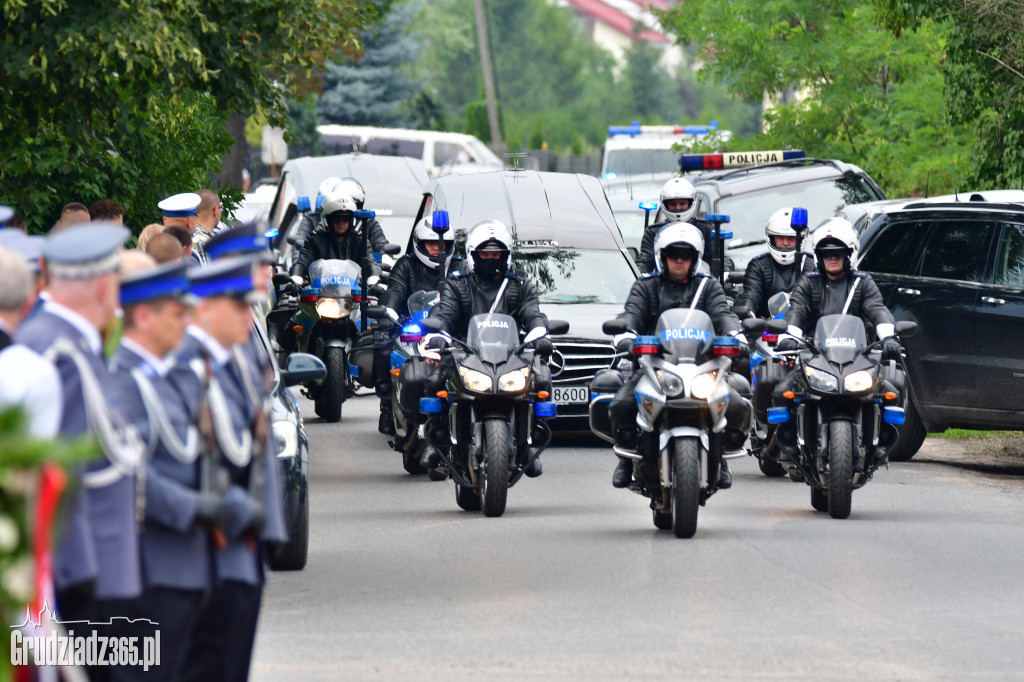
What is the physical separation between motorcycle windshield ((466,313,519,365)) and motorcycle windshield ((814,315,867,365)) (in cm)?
201

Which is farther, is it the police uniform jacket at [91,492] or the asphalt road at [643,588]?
the asphalt road at [643,588]

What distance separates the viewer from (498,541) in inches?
443

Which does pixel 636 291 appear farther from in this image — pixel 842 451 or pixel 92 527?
pixel 92 527

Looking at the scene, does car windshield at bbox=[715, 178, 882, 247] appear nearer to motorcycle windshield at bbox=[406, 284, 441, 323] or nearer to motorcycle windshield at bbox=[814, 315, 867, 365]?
motorcycle windshield at bbox=[406, 284, 441, 323]

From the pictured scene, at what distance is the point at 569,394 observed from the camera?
1589cm

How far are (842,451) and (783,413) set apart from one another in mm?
809

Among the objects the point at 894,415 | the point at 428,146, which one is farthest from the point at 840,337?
the point at 428,146

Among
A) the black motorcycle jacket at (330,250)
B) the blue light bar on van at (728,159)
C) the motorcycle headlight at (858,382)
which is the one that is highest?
the blue light bar on van at (728,159)

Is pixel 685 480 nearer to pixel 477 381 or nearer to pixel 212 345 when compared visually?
pixel 477 381

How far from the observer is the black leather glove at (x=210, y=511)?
5.45m

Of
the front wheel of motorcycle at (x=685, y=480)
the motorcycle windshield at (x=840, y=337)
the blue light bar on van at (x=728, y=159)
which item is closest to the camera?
the front wheel of motorcycle at (x=685, y=480)

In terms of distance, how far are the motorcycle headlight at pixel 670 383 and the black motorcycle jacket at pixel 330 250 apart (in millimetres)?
6737

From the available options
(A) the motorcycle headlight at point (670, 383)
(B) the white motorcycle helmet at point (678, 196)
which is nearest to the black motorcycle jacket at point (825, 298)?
(A) the motorcycle headlight at point (670, 383)

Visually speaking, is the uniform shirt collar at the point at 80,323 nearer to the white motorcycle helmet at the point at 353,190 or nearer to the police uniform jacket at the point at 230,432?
the police uniform jacket at the point at 230,432
